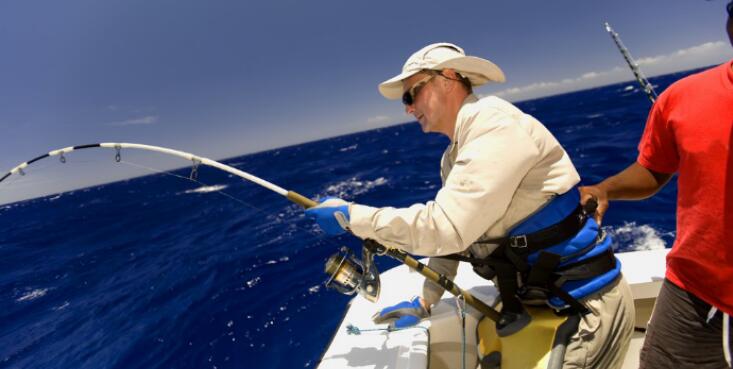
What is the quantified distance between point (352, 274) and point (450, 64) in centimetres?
143

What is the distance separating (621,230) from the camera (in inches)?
242

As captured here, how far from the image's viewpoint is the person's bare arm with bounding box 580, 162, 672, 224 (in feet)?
6.15

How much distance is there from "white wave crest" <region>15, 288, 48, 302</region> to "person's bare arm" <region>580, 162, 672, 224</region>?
39.8 feet

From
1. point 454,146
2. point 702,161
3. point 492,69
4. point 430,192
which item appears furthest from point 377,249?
point 430,192

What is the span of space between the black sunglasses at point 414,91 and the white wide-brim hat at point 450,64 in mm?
67

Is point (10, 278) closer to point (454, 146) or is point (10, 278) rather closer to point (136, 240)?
point (136, 240)

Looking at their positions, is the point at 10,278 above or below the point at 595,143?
below

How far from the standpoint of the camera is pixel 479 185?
1342 millimetres

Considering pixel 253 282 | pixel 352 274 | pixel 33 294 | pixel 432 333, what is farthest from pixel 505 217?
pixel 33 294

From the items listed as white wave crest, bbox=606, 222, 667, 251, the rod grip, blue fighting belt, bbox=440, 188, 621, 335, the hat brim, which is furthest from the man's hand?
white wave crest, bbox=606, 222, 667, 251

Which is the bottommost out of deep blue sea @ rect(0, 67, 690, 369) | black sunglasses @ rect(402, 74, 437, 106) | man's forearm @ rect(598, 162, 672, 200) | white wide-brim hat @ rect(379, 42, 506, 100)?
deep blue sea @ rect(0, 67, 690, 369)

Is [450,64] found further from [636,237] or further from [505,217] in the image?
[636,237]

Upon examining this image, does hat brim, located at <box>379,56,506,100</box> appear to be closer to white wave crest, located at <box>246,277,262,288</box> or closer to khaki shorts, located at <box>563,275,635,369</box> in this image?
khaki shorts, located at <box>563,275,635,369</box>

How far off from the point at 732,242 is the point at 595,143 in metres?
15.2
